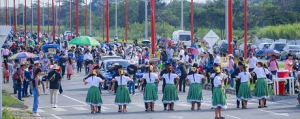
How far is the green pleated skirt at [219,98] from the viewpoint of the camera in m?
23.9

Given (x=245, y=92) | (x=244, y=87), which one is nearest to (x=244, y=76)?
(x=244, y=87)

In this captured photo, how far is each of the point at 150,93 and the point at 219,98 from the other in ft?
11.2

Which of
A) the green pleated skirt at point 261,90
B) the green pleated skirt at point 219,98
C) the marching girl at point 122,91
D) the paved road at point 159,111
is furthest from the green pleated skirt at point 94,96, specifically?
the green pleated skirt at point 261,90

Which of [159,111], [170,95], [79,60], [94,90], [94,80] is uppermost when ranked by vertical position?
[79,60]

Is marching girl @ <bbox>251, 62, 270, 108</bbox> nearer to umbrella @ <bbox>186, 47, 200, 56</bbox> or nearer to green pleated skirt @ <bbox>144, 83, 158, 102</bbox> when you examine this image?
green pleated skirt @ <bbox>144, 83, 158, 102</bbox>

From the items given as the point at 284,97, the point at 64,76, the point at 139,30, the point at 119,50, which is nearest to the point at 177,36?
the point at 119,50

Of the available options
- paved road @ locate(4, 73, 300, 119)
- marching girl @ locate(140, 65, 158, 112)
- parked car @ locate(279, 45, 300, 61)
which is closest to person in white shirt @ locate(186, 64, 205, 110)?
paved road @ locate(4, 73, 300, 119)

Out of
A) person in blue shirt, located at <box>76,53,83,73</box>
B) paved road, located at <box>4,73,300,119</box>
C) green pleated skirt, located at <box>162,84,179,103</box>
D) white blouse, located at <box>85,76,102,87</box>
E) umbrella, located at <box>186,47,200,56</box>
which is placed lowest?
paved road, located at <box>4,73,300,119</box>

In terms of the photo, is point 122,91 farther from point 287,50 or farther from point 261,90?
point 287,50

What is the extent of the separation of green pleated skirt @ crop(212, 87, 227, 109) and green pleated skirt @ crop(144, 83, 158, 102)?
2.99 metres

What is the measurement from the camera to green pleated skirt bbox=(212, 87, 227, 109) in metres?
23.9

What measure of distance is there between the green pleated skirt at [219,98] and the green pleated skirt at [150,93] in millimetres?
2986

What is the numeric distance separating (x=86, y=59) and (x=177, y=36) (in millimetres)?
28274

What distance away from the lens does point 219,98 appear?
24.0m
